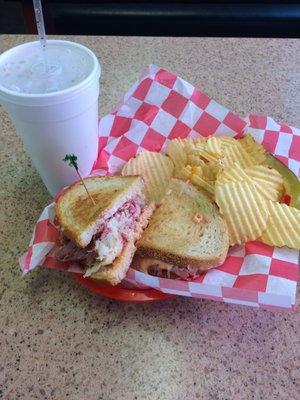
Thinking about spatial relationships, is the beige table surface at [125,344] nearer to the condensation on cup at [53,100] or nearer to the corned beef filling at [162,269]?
the corned beef filling at [162,269]

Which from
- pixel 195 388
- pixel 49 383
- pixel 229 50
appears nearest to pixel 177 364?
pixel 195 388

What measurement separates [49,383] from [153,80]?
83 centimetres

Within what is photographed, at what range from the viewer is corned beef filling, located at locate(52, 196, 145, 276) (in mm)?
902

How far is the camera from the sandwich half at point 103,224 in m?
0.90

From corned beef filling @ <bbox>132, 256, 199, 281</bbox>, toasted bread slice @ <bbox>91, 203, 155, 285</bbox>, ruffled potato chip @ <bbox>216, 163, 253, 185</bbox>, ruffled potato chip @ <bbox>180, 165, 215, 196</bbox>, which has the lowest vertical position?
corned beef filling @ <bbox>132, 256, 199, 281</bbox>

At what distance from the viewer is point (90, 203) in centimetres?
100

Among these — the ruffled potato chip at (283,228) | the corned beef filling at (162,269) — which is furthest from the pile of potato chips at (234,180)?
the corned beef filling at (162,269)

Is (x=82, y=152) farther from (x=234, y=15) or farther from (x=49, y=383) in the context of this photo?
(x=234, y=15)

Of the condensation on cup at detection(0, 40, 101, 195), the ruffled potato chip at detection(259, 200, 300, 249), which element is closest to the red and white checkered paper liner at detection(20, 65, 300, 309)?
the ruffled potato chip at detection(259, 200, 300, 249)

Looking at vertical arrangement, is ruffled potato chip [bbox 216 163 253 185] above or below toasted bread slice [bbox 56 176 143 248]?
above

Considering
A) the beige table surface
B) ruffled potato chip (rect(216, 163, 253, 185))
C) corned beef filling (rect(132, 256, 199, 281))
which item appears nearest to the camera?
the beige table surface

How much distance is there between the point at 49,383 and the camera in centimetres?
82

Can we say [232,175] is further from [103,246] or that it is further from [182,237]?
[103,246]

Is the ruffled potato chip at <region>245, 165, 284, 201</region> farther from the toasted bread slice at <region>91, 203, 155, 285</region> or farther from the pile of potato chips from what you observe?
the toasted bread slice at <region>91, 203, 155, 285</region>
